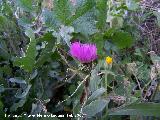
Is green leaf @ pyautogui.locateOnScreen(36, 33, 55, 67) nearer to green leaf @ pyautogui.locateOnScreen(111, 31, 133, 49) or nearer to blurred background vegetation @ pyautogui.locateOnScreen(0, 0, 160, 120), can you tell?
blurred background vegetation @ pyautogui.locateOnScreen(0, 0, 160, 120)

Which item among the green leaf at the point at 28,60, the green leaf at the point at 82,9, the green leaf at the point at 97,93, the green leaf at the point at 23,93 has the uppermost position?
the green leaf at the point at 82,9

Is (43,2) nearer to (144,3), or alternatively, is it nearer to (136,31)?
(136,31)

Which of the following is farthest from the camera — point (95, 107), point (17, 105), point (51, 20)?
point (51, 20)

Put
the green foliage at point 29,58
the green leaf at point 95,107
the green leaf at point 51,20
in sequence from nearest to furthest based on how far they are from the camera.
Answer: the green leaf at point 95,107 → the green foliage at point 29,58 → the green leaf at point 51,20

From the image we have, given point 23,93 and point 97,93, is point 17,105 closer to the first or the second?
point 23,93

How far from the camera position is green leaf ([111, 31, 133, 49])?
1.12 metres

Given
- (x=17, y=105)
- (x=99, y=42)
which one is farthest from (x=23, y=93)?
(x=99, y=42)

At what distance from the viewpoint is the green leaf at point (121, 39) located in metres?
1.12

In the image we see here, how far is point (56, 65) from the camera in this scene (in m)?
1.12

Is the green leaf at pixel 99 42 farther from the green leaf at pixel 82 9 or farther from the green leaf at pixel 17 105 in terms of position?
the green leaf at pixel 17 105

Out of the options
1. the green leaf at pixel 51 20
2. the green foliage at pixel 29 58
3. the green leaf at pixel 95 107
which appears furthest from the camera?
the green leaf at pixel 51 20

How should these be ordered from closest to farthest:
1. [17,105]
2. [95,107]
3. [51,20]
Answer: [95,107] → [17,105] → [51,20]

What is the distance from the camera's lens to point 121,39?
113 cm

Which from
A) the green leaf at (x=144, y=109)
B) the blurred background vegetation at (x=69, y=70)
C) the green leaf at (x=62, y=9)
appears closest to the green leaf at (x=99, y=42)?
the blurred background vegetation at (x=69, y=70)
